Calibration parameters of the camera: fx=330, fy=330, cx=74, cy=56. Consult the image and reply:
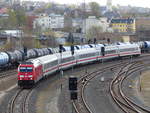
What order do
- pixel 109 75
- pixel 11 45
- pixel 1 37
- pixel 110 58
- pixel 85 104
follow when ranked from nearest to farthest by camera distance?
pixel 85 104, pixel 109 75, pixel 110 58, pixel 11 45, pixel 1 37

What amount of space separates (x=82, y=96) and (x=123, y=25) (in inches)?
4679

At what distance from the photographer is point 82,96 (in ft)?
84.2

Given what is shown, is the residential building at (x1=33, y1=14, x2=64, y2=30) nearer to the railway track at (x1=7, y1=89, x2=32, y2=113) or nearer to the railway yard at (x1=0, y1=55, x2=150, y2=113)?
the railway yard at (x1=0, y1=55, x2=150, y2=113)

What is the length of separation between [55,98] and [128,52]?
1402 inches

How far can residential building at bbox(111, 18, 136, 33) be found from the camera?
449 ft

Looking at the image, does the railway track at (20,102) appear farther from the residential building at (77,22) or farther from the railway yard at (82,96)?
the residential building at (77,22)

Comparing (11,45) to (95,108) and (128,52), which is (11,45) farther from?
(95,108)

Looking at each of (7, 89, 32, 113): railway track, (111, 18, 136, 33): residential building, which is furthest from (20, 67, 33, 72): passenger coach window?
(111, 18, 136, 33): residential building

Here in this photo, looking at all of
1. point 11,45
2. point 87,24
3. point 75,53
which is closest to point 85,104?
point 75,53

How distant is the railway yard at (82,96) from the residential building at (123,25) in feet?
329

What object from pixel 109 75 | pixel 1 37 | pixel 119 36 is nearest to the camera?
pixel 109 75

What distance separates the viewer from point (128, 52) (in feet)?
194

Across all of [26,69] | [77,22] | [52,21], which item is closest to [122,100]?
[26,69]

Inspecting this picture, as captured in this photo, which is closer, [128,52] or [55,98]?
[55,98]
